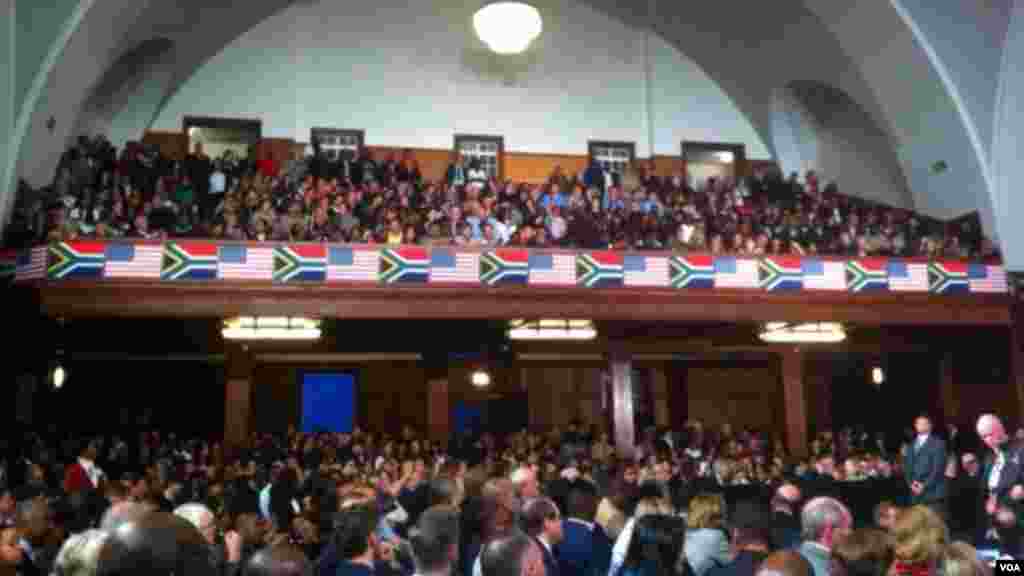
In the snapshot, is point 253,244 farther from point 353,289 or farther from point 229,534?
point 229,534

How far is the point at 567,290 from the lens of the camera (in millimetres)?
12555

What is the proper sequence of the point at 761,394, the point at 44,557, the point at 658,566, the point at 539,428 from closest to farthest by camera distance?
1. the point at 658,566
2. the point at 44,557
3. the point at 539,428
4. the point at 761,394

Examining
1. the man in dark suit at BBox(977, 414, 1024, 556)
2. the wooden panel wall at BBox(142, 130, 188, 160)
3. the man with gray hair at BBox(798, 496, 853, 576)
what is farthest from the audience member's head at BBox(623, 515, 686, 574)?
the wooden panel wall at BBox(142, 130, 188, 160)

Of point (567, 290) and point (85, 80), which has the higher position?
point (85, 80)

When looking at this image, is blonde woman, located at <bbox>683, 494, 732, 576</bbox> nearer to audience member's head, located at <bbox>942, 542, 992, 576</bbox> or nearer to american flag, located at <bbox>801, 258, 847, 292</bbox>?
audience member's head, located at <bbox>942, 542, 992, 576</bbox>

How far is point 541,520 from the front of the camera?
4578 mm

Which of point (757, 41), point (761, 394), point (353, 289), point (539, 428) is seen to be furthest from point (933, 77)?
point (353, 289)

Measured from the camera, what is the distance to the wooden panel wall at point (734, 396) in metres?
18.7

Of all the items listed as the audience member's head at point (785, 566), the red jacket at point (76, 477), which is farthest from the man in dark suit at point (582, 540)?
the red jacket at point (76, 477)

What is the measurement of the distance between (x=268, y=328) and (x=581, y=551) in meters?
9.08

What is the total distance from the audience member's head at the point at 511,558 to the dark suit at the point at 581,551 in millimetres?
1815

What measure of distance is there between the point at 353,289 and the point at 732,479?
5.72m

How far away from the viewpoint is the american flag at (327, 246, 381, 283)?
12023mm

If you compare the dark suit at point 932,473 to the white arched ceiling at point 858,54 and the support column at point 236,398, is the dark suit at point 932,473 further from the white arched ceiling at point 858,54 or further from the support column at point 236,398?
the support column at point 236,398
